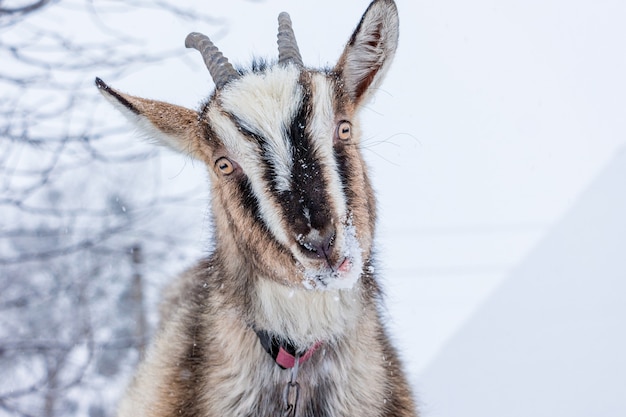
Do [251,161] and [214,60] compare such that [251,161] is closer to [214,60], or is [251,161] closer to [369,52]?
[214,60]

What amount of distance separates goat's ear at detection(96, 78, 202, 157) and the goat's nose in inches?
42.2

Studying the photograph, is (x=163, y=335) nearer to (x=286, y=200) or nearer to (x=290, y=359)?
(x=290, y=359)

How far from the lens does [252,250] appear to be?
3.55 m

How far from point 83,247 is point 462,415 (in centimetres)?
578

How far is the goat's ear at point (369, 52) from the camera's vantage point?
385cm

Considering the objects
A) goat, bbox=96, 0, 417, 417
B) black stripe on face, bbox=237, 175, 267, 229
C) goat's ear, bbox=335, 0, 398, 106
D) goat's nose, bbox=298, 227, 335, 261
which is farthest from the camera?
goat's ear, bbox=335, 0, 398, 106

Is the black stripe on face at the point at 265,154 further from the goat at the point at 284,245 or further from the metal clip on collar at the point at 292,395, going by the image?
the metal clip on collar at the point at 292,395

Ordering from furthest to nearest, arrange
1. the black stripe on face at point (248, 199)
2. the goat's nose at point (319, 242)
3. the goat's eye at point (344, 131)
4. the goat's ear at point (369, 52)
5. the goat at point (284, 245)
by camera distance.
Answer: the goat's ear at point (369, 52)
the goat's eye at point (344, 131)
the black stripe on face at point (248, 199)
the goat at point (284, 245)
the goat's nose at point (319, 242)

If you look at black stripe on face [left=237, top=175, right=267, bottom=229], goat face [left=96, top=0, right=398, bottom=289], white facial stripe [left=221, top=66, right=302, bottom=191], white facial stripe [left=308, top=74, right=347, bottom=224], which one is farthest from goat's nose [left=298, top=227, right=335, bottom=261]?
black stripe on face [left=237, top=175, right=267, bottom=229]

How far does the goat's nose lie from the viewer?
3.04m

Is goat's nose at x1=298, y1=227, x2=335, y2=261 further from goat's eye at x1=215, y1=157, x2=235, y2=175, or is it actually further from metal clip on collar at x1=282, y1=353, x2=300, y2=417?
metal clip on collar at x1=282, y1=353, x2=300, y2=417

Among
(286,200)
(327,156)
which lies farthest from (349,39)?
(286,200)

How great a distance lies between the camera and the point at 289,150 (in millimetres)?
3283

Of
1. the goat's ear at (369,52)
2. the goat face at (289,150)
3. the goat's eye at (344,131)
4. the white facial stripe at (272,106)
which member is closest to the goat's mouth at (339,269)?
the goat face at (289,150)
